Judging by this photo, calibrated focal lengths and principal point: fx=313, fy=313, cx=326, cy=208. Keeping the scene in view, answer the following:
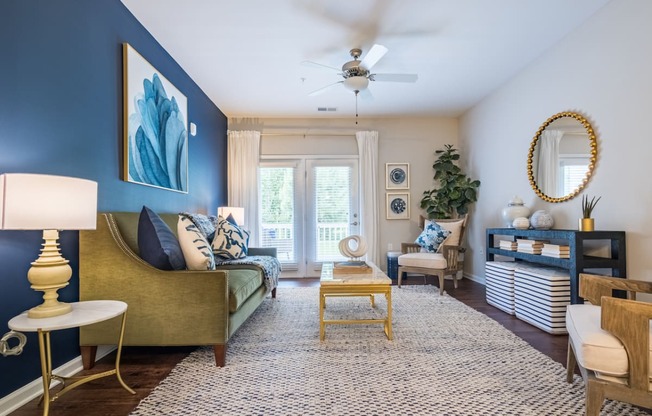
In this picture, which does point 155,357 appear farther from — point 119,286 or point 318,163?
point 318,163

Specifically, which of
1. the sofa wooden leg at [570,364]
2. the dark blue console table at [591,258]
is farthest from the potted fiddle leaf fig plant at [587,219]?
the sofa wooden leg at [570,364]

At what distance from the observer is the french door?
17.3 ft

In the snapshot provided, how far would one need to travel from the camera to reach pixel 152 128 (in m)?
2.84

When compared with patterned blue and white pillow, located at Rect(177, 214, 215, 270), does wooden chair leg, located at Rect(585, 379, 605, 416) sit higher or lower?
lower

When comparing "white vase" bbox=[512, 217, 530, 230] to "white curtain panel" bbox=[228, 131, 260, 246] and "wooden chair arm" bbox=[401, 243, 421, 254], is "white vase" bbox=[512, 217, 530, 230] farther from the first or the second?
"white curtain panel" bbox=[228, 131, 260, 246]

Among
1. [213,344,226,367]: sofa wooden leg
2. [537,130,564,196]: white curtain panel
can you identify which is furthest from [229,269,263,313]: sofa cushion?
[537,130,564,196]: white curtain panel

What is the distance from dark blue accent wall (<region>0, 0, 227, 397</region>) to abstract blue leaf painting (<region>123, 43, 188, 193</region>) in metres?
0.08

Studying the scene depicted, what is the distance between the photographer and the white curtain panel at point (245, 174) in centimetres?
512

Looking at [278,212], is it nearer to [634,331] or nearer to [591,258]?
[591,258]

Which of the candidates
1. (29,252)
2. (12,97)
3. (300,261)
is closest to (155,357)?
(29,252)

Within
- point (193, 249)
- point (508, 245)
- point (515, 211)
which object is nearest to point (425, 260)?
point (508, 245)

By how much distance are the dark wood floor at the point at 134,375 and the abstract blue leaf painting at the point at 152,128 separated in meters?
1.35

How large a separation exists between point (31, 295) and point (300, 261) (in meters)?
3.79

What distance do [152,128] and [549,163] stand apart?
3916 millimetres
